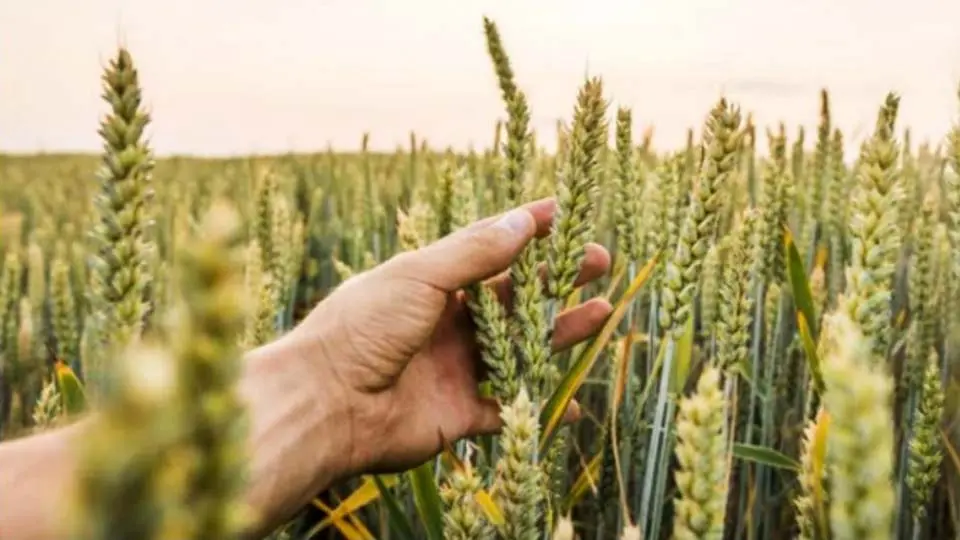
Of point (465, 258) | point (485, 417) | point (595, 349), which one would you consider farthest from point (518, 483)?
point (485, 417)

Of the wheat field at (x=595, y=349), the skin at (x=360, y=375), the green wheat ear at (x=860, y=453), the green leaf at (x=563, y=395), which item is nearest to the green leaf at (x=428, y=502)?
the wheat field at (x=595, y=349)

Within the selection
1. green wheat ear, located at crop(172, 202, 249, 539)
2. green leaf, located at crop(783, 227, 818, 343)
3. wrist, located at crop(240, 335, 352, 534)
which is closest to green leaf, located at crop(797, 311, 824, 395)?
green leaf, located at crop(783, 227, 818, 343)

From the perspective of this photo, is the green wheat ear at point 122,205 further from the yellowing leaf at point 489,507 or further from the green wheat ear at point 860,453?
the green wheat ear at point 860,453

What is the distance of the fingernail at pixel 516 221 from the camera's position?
1578mm

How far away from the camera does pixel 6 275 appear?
263 centimetres

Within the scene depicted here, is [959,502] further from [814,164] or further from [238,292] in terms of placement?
[238,292]

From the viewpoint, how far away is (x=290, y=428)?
68.1 inches

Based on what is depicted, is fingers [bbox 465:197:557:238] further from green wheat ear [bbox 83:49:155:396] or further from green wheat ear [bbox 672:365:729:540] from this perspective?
green wheat ear [bbox 672:365:729:540]

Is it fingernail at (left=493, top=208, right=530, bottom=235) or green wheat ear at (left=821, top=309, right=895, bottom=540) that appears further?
fingernail at (left=493, top=208, right=530, bottom=235)

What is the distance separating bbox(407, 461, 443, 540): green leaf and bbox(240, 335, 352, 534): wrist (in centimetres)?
29

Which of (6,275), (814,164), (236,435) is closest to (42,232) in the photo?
(6,275)

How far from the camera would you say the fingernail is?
158 centimetres

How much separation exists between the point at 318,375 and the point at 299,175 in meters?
4.40

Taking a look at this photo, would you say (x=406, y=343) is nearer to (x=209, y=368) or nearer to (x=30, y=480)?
(x=30, y=480)
